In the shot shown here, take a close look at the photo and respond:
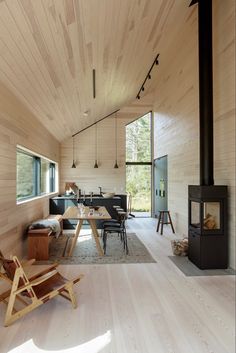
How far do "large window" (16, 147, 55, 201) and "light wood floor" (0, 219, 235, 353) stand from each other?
1961 millimetres

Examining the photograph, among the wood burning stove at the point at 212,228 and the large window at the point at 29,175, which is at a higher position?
the large window at the point at 29,175

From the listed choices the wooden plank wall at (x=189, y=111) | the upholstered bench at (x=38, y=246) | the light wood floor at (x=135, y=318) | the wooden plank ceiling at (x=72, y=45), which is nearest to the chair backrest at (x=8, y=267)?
the light wood floor at (x=135, y=318)

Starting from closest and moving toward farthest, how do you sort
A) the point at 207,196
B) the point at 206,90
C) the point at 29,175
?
the point at 207,196 < the point at 206,90 < the point at 29,175

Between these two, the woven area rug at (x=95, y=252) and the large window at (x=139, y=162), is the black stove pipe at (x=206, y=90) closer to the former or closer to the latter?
the woven area rug at (x=95, y=252)

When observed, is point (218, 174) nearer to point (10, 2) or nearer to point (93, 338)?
point (93, 338)

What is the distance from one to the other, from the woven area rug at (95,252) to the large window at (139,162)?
3175 millimetres

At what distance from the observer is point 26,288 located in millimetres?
2273

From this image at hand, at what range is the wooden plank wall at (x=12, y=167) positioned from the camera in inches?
131

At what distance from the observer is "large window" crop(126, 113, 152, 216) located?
8.66 metres

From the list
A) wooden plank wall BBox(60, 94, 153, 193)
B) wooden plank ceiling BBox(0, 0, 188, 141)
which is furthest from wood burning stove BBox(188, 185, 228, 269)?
wooden plank wall BBox(60, 94, 153, 193)

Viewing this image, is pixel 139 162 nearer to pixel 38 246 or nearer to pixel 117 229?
pixel 117 229

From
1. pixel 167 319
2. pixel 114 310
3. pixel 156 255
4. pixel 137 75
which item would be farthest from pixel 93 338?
pixel 137 75

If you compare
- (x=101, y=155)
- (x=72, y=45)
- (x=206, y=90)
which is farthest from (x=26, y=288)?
(x=101, y=155)

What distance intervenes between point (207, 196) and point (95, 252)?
2.12m
